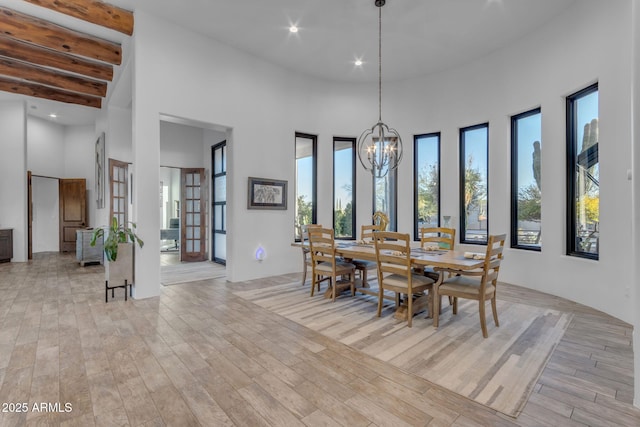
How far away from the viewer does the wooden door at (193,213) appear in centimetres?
753

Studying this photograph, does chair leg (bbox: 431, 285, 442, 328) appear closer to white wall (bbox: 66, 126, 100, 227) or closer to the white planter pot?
the white planter pot

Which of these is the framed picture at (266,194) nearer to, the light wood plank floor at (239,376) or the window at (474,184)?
the light wood plank floor at (239,376)

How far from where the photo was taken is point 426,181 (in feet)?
20.8

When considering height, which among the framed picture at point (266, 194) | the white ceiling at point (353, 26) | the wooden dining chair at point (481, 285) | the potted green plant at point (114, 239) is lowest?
the wooden dining chair at point (481, 285)

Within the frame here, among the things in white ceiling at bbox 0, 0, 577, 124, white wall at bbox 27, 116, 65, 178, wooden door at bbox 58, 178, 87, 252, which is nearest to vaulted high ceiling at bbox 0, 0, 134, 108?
white ceiling at bbox 0, 0, 577, 124

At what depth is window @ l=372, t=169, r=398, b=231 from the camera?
21.7 ft

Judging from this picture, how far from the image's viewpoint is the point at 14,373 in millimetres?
2271

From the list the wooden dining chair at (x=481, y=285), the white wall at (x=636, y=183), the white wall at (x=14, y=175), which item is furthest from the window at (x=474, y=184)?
the white wall at (x=14, y=175)

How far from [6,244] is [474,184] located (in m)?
9.94

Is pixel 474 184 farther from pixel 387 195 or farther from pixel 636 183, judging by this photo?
pixel 636 183

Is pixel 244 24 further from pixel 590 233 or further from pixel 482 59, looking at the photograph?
pixel 590 233

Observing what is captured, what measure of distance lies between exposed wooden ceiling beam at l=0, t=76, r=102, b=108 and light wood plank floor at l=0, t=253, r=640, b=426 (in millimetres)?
5062

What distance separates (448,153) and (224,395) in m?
5.54

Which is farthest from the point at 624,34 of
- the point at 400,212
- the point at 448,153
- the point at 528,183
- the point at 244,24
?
the point at 244,24
